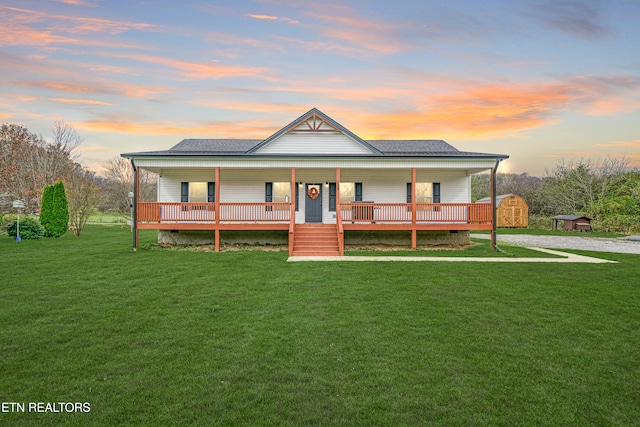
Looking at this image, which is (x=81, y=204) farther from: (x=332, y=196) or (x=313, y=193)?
(x=332, y=196)

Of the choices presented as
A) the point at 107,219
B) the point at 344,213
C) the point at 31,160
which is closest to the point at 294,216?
the point at 344,213

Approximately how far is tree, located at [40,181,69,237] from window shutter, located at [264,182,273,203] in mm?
15042

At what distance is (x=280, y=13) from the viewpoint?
16484 mm

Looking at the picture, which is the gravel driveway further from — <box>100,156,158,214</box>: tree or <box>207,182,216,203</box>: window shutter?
<box>100,156,158,214</box>: tree

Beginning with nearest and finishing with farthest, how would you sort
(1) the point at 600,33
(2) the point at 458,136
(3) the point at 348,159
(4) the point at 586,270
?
(4) the point at 586,270 → (3) the point at 348,159 → (1) the point at 600,33 → (2) the point at 458,136

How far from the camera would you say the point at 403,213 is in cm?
1642

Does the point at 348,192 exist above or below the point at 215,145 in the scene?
below

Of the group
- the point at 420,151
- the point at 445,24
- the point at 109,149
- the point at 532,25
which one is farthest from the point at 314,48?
the point at 109,149

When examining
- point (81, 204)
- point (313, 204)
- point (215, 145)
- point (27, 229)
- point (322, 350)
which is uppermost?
point (215, 145)

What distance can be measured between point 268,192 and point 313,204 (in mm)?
2586

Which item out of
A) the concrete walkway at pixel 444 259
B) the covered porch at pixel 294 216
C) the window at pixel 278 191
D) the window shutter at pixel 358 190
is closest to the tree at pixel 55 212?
the covered porch at pixel 294 216

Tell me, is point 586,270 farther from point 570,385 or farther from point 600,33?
point 600,33

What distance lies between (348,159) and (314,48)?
7.61 metres

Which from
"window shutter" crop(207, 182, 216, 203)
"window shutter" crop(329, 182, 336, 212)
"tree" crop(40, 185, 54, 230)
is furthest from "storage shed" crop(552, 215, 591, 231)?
"tree" crop(40, 185, 54, 230)
